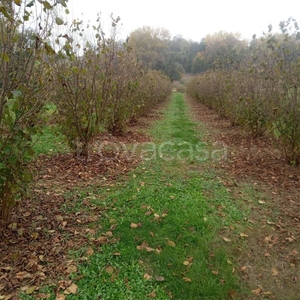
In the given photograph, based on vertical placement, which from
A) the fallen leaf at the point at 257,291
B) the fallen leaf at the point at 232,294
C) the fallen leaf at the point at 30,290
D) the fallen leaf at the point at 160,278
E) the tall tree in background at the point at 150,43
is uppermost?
the tall tree in background at the point at 150,43

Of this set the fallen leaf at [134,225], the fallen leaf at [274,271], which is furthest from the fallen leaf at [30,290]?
the fallen leaf at [274,271]

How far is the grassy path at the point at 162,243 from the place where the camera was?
2.42 metres

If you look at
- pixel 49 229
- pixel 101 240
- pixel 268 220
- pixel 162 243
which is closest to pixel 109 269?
A: pixel 101 240

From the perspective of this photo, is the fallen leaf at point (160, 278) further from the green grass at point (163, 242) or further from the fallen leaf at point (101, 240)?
the fallen leaf at point (101, 240)

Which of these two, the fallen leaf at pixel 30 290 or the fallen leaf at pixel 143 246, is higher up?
the fallen leaf at pixel 30 290

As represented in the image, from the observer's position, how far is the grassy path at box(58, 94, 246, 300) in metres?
2.42

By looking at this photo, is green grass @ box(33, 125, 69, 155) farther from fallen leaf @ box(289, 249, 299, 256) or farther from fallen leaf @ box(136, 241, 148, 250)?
fallen leaf @ box(289, 249, 299, 256)

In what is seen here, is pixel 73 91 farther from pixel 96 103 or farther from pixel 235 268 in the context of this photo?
pixel 235 268

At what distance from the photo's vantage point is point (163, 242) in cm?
303

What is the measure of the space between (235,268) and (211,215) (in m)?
1.01

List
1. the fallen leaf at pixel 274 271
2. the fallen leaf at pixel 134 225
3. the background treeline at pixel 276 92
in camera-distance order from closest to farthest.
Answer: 1. the fallen leaf at pixel 274 271
2. the fallen leaf at pixel 134 225
3. the background treeline at pixel 276 92

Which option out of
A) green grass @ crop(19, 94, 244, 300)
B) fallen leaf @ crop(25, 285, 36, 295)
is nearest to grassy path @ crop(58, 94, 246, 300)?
green grass @ crop(19, 94, 244, 300)

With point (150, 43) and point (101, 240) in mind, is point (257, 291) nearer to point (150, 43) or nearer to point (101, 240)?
point (101, 240)

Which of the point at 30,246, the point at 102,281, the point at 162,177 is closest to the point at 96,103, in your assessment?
the point at 162,177
